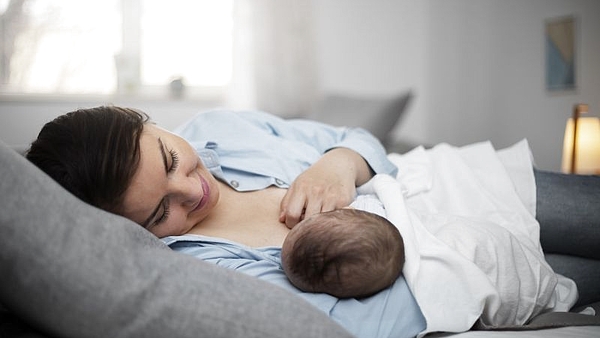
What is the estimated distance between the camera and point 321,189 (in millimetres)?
1270

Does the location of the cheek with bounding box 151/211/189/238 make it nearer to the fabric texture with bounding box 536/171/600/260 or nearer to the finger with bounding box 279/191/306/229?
the finger with bounding box 279/191/306/229

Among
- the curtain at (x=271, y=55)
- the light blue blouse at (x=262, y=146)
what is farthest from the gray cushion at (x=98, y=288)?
the curtain at (x=271, y=55)

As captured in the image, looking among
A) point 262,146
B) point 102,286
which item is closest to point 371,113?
point 262,146

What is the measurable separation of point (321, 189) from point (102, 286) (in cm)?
62

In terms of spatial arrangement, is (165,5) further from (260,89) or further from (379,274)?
(379,274)

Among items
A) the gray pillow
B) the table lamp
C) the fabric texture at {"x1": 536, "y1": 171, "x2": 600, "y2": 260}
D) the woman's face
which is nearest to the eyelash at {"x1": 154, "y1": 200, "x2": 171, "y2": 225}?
the woman's face

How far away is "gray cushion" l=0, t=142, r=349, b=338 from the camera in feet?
2.42

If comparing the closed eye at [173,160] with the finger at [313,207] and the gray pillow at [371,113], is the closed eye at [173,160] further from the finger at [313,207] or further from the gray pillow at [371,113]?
the gray pillow at [371,113]

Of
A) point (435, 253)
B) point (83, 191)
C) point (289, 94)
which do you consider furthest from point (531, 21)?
point (83, 191)

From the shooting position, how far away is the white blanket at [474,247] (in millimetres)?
986

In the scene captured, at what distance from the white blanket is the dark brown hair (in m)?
0.53

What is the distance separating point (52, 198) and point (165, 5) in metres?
4.51

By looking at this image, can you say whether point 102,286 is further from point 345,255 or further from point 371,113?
point 371,113

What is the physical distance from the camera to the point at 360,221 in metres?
0.99
